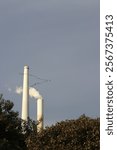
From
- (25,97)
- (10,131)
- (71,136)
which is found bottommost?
(71,136)

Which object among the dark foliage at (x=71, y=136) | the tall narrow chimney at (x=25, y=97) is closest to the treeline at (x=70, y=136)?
the dark foliage at (x=71, y=136)

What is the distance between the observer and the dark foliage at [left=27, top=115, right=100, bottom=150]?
3484cm

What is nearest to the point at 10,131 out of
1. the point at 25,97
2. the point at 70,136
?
the point at 70,136

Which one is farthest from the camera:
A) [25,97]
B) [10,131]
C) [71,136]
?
[25,97]

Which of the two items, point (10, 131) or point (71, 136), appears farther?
point (10, 131)

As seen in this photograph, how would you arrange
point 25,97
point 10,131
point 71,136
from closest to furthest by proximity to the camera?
1. point 71,136
2. point 10,131
3. point 25,97

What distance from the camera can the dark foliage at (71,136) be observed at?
114 ft

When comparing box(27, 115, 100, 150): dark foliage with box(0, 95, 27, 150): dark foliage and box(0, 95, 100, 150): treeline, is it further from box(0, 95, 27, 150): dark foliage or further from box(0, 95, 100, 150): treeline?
box(0, 95, 27, 150): dark foliage

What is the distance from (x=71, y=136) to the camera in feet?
116

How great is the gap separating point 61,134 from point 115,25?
25.2 metres

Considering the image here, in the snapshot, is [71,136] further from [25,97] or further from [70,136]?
[25,97]

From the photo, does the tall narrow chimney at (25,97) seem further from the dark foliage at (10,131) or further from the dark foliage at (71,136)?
the dark foliage at (71,136)

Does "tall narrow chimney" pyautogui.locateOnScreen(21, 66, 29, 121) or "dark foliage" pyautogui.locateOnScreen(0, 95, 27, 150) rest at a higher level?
"tall narrow chimney" pyautogui.locateOnScreen(21, 66, 29, 121)

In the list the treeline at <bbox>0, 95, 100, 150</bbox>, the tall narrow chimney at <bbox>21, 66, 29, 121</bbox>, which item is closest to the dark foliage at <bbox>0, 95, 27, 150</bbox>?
the treeline at <bbox>0, 95, 100, 150</bbox>
